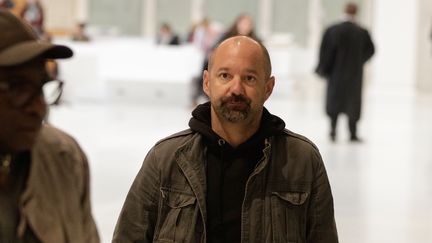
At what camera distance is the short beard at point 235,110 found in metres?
3.18

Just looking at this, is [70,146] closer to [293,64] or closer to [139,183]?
[139,183]

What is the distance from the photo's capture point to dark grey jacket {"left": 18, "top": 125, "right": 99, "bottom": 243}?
209 centimetres

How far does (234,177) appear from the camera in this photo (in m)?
3.24

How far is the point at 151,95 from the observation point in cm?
2109

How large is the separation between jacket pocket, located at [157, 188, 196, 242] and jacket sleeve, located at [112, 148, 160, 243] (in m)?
0.04

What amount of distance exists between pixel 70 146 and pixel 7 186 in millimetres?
205

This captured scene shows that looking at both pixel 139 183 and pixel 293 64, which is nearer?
pixel 139 183

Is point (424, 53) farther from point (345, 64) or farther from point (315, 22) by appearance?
point (345, 64)

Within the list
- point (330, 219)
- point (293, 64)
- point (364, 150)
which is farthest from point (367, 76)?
point (330, 219)

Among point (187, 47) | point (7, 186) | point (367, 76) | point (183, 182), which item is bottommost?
point (367, 76)

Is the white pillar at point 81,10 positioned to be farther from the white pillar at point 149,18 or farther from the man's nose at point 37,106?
the man's nose at point 37,106

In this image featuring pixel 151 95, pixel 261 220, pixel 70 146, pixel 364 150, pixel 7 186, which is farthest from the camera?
pixel 151 95

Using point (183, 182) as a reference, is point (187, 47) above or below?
below

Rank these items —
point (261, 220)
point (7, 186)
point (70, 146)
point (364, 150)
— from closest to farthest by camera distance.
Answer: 1. point (7, 186)
2. point (70, 146)
3. point (261, 220)
4. point (364, 150)
